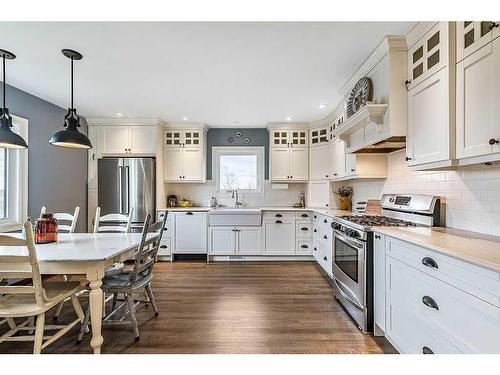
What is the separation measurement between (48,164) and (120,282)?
261 centimetres

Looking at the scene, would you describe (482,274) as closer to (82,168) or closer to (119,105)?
(119,105)

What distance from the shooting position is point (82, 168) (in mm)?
4355

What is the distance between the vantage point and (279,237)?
440cm

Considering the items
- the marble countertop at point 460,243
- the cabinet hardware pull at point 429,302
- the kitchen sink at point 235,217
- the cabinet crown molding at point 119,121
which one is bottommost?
the cabinet hardware pull at point 429,302

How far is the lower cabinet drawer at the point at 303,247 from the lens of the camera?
4.37m

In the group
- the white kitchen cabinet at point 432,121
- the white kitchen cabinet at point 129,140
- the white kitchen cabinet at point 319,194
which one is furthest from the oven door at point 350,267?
the white kitchen cabinet at point 129,140

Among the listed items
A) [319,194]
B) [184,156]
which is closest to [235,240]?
[319,194]

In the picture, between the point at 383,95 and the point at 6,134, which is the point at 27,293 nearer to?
the point at 6,134

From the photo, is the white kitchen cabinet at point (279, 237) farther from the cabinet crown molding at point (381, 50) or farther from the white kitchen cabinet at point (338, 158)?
the cabinet crown molding at point (381, 50)

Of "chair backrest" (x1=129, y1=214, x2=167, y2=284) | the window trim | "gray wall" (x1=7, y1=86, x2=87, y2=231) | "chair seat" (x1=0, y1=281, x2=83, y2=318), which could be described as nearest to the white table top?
"chair backrest" (x1=129, y1=214, x2=167, y2=284)

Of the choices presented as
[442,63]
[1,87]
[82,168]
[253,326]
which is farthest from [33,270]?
[82,168]

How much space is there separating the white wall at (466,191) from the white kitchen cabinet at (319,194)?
68.0 inches

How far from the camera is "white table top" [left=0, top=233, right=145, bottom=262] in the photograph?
177cm

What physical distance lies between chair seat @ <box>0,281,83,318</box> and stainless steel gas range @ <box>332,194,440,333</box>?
232 cm
